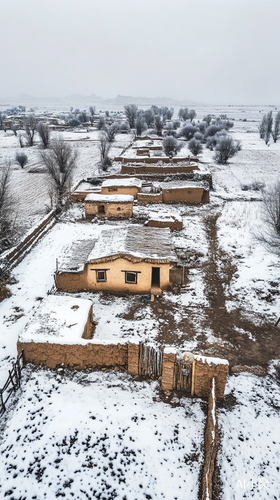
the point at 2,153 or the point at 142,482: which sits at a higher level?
the point at 2,153

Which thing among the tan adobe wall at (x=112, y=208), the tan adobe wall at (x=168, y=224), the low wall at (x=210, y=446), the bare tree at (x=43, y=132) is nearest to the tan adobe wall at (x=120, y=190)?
the tan adobe wall at (x=112, y=208)

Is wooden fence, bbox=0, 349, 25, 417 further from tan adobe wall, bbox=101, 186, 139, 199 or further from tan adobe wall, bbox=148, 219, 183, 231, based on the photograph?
tan adobe wall, bbox=101, 186, 139, 199

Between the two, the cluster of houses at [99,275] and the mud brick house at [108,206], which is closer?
the cluster of houses at [99,275]

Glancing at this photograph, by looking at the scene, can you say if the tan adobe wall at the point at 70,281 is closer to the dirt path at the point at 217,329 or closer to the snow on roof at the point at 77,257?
the snow on roof at the point at 77,257

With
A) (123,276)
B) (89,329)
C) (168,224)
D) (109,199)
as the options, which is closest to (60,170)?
(109,199)

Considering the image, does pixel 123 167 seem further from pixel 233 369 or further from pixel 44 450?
pixel 44 450

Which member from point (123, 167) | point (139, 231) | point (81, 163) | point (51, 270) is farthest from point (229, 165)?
point (51, 270)
